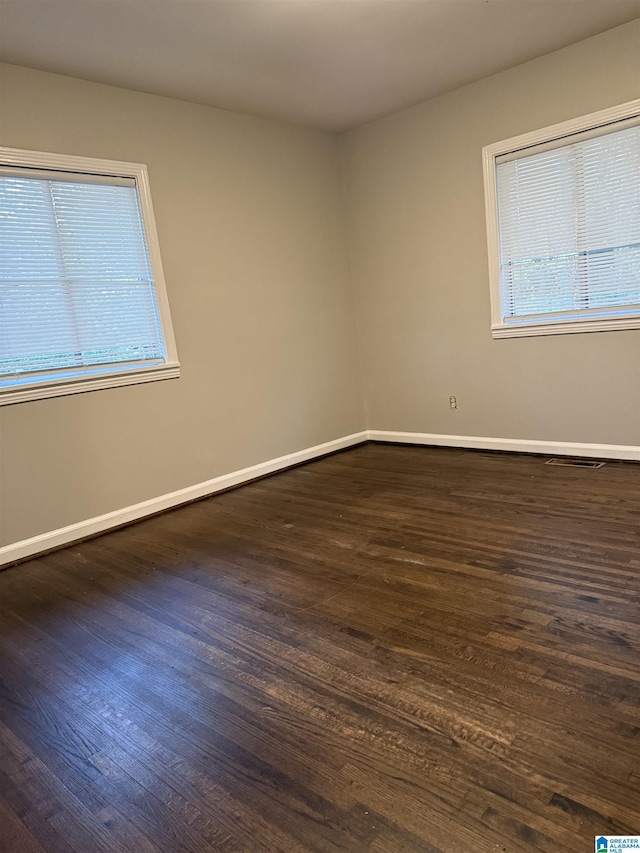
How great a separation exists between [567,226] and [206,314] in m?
2.69

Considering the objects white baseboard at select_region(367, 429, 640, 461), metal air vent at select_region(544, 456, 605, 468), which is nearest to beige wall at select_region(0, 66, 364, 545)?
white baseboard at select_region(367, 429, 640, 461)

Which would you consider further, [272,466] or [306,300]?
[306,300]

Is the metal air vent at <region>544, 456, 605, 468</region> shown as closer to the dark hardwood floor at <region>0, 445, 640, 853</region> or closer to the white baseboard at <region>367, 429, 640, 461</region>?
the white baseboard at <region>367, 429, 640, 461</region>

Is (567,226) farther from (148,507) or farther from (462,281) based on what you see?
(148,507)

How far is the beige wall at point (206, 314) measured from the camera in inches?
131

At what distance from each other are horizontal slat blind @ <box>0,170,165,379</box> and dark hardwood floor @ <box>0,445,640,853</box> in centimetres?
130

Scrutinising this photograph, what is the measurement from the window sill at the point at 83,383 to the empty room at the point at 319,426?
0.9 inches

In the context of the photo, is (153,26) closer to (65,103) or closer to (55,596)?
(65,103)

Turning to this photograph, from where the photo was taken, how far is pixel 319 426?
5055mm

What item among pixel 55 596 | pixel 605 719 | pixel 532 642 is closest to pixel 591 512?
pixel 532 642

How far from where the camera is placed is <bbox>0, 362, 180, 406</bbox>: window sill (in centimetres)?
322

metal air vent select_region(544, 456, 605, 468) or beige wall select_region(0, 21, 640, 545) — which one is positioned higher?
beige wall select_region(0, 21, 640, 545)

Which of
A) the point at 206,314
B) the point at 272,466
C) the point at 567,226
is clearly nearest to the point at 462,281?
the point at 567,226

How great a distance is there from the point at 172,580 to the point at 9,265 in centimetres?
205
